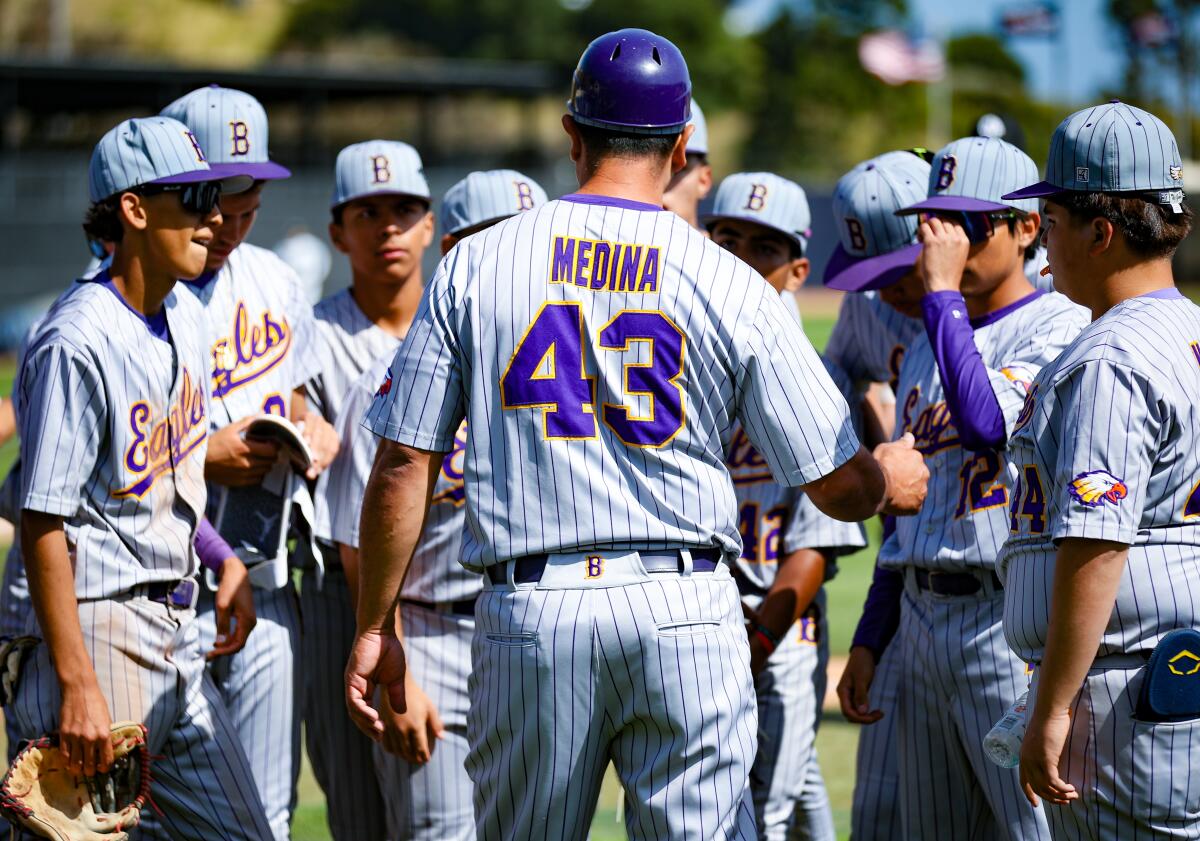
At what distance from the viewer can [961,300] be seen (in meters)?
3.33

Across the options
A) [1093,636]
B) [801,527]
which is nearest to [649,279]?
[1093,636]

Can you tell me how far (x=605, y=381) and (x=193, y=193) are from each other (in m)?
1.29

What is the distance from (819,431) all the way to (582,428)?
18.6 inches

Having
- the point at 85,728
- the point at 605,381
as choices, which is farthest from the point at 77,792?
the point at 605,381

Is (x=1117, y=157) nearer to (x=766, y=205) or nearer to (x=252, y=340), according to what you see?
(x=766, y=205)

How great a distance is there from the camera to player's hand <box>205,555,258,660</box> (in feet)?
12.0

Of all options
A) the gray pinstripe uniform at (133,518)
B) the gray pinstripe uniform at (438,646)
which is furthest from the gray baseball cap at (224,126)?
the gray pinstripe uniform at (438,646)

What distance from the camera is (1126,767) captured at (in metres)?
2.65

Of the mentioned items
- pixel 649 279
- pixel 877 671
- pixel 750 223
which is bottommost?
pixel 877 671

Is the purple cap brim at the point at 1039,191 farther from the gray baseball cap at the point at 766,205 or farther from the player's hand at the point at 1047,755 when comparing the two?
the gray baseball cap at the point at 766,205

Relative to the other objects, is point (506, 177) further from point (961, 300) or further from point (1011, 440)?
point (1011, 440)

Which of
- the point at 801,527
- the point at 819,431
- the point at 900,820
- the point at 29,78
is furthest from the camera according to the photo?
the point at 29,78

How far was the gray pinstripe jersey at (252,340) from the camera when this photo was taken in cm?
414

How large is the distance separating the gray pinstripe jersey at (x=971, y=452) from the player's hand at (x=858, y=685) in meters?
0.31
